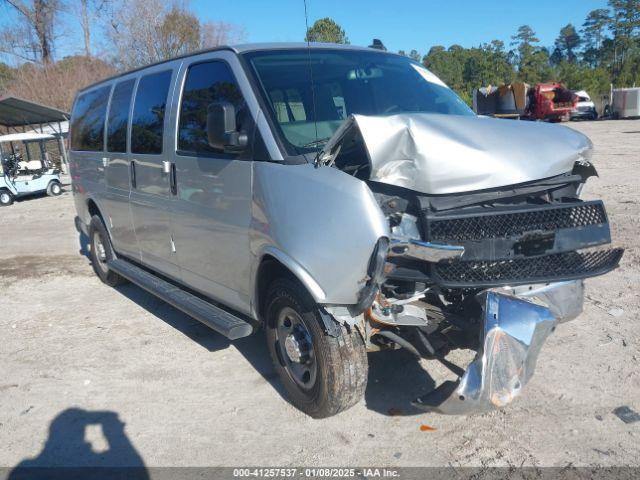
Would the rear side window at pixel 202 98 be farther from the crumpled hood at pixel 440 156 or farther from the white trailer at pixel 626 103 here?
the white trailer at pixel 626 103

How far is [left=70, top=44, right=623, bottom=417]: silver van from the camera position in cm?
296

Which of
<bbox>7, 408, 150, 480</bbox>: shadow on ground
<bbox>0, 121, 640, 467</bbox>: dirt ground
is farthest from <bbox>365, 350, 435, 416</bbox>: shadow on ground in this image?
<bbox>7, 408, 150, 480</bbox>: shadow on ground

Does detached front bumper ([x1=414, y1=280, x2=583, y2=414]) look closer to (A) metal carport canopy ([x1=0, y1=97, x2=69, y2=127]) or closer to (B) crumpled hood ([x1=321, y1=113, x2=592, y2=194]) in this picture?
(B) crumpled hood ([x1=321, y1=113, x2=592, y2=194])

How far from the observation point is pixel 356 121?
303 cm

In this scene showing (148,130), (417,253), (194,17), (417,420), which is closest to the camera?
(417,253)

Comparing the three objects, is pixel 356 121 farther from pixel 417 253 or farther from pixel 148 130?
pixel 148 130

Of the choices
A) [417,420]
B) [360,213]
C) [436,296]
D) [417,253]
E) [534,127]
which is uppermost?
[534,127]

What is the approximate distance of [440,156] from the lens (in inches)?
118

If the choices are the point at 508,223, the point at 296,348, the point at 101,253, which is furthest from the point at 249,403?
the point at 101,253

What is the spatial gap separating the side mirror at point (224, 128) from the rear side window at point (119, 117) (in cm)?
219

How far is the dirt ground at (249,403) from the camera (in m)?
3.31

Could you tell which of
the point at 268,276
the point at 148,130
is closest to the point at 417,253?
the point at 268,276

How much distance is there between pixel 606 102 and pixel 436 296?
3971 centimetres

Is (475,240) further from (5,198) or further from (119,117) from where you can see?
(5,198)
